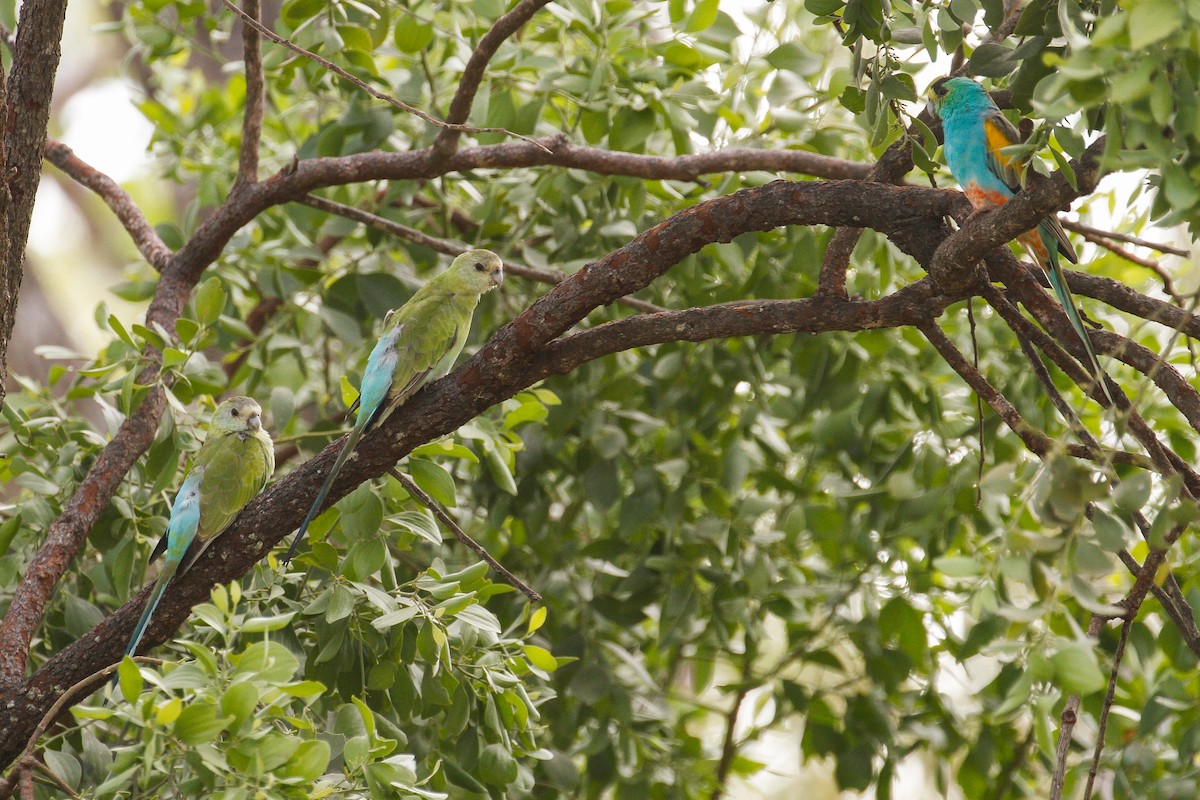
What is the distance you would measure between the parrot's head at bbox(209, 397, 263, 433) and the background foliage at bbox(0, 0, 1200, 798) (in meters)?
0.07

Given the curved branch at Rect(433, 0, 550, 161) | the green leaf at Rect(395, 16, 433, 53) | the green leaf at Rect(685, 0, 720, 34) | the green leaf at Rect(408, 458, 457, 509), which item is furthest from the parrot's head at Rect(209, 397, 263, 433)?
the green leaf at Rect(685, 0, 720, 34)

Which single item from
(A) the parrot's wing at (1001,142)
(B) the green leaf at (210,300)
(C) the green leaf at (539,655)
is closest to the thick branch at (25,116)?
(B) the green leaf at (210,300)

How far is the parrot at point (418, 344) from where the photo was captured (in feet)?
5.76

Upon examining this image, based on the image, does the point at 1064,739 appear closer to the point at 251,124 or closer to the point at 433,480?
the point at 433,480

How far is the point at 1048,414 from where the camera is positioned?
8.30ft

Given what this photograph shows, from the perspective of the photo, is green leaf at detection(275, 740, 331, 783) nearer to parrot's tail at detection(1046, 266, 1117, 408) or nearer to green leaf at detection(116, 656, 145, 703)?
green leaf at detection(116, 656, 145, 703)

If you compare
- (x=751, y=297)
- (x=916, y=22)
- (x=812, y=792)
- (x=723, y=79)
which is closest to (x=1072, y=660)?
(x=916, y=22)

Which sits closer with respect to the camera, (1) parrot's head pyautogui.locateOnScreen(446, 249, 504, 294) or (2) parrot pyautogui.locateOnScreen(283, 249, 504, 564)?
(2) parrot pyautogui.locateOnScreen(283, 249, 504, 564)

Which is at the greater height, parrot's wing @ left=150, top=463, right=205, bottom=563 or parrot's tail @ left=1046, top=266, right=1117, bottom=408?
parrot's tail @ left=1046, top=266, right=1117, bottom=408

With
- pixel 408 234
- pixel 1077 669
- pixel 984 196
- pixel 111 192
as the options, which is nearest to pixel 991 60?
pixel 984 196

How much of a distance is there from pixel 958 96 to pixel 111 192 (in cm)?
Answer: 200

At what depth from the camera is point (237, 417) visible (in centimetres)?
212

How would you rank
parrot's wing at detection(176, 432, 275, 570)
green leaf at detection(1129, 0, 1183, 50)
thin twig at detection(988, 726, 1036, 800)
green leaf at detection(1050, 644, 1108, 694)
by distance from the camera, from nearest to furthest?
green leaf at detection(1129, 0, 1183, 50), green leaf at detection(1050, 644, 1108, 694), parrot's wing at detection(176, 432, 275, 570), thin twig at detection(988, 726, 1036, 800)

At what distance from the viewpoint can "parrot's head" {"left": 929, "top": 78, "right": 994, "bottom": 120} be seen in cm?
188
